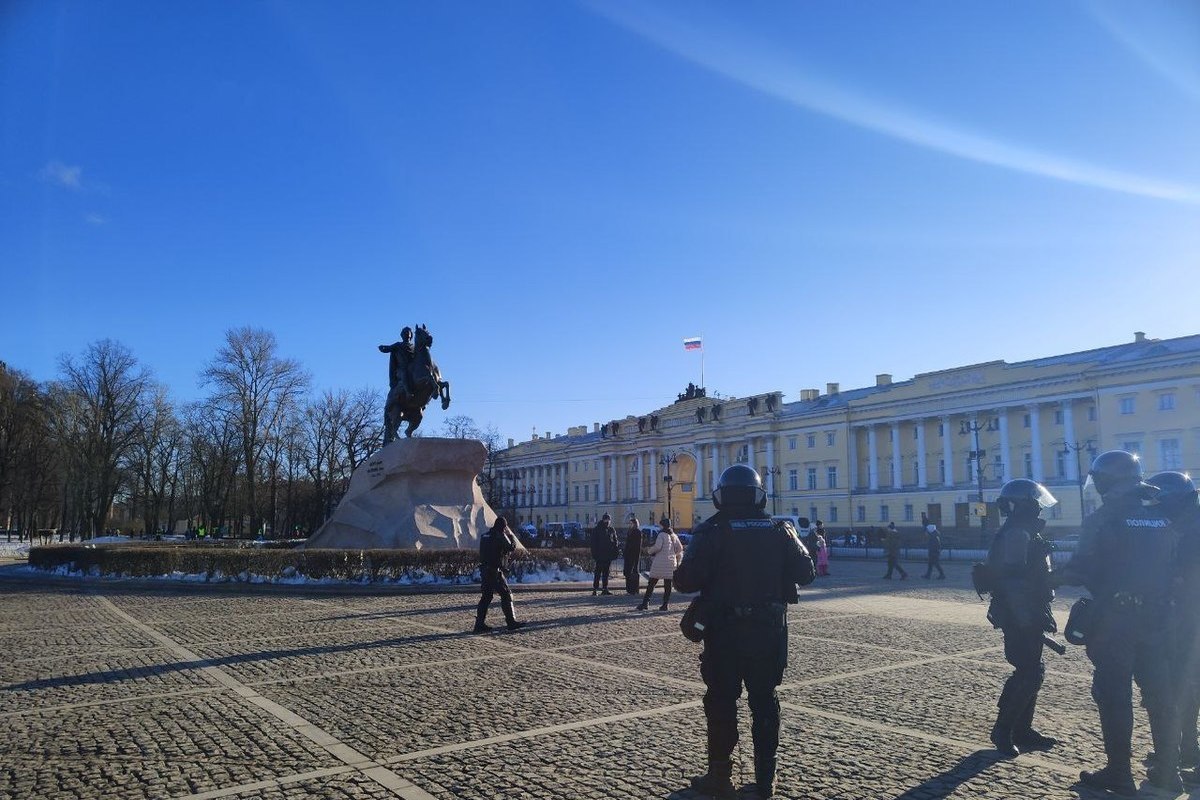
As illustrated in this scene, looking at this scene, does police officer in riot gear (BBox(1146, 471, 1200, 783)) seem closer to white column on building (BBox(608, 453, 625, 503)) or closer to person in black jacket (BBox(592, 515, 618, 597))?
person in black jacket (BBox(592, 515, 618, 597))

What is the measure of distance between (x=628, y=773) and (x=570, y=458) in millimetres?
105897

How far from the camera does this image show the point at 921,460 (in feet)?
237

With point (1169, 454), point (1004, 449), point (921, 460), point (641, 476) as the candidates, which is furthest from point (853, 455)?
point (641, 476)

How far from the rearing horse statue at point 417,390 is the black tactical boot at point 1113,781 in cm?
2153

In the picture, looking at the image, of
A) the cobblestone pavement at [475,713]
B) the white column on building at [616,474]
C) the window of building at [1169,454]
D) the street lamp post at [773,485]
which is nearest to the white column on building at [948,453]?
the window of building at [1169,454]

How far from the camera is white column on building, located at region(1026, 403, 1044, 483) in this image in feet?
209

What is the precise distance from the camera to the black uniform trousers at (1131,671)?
5.31m

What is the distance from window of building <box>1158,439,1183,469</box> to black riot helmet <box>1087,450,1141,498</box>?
60807 millimetres

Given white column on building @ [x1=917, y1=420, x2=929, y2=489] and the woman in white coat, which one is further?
white column on building @ [x1=917, y1=420, x2=929, y2=489]

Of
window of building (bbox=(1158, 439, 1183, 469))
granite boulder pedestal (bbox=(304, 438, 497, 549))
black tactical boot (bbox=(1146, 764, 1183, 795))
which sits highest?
window of building (bbox=(1158, 439, 1183, 469))

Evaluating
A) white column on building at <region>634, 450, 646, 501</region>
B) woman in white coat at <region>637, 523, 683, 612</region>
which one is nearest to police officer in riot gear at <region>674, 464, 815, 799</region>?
woman in white coat at <region>637, 523, 683, 612</region>

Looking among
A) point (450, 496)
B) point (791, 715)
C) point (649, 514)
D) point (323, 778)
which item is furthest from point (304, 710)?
point (649, 514)

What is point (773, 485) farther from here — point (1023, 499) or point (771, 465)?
point (1023, 499)

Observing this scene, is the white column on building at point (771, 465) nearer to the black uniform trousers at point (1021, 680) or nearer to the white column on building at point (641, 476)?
the white column on building at point (641, 476)
